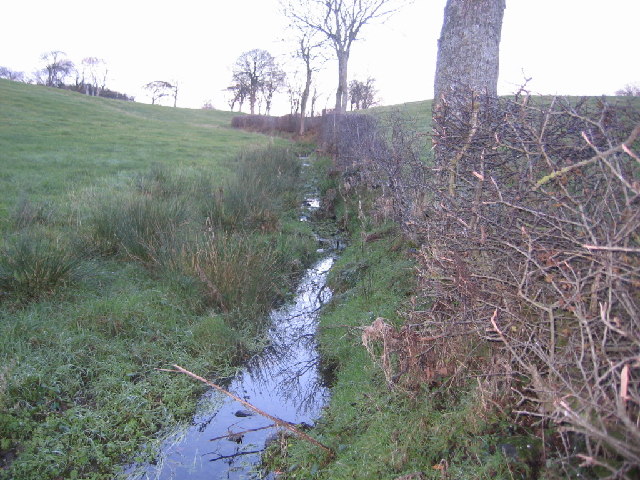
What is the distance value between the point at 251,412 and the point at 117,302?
6.14ft

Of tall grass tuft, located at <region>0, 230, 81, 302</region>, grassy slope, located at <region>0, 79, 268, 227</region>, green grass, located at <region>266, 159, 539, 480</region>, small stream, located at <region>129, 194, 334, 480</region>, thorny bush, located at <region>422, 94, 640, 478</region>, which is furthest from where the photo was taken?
grassy slope, located at <region>0, 79, 268, 227</region>

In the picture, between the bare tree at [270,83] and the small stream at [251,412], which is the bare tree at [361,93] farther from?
the small stream at [251,412]

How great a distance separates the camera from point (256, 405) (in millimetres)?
4031

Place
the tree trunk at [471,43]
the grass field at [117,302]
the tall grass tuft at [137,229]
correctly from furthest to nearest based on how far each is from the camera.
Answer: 1. the tall grass tuft at [137,229]
2. the tree trunk at [471,43]
3. the grass field at [117,302]

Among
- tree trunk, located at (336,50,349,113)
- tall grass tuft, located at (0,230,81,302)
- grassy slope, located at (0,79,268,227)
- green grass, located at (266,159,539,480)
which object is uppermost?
tree trunk, located at (336,50,349,113)

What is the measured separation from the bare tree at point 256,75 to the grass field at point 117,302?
114 ft

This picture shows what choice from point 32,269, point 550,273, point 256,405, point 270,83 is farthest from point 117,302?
point 270,83

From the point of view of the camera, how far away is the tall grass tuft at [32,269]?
15.4 ft

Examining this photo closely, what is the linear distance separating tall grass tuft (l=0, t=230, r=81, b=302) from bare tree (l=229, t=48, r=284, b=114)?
37328 millimetres

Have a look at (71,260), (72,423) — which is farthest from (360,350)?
(71,260)

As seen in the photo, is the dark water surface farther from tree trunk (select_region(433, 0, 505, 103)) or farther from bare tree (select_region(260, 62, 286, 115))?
bare tree (select_region(260, 62, 286, 115))

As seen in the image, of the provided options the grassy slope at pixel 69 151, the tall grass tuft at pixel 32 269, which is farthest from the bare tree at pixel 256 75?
the tall grass tuft at pixel 32 269

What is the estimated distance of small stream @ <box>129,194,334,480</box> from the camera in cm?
331

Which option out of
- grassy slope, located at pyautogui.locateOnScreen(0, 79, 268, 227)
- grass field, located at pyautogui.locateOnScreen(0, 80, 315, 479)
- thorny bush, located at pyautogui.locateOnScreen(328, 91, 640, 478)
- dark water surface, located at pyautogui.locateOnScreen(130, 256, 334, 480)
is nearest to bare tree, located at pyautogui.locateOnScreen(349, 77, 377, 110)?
grassy slope, located at pyautogui.locateOnScreen(0, 79, 268, 227)
